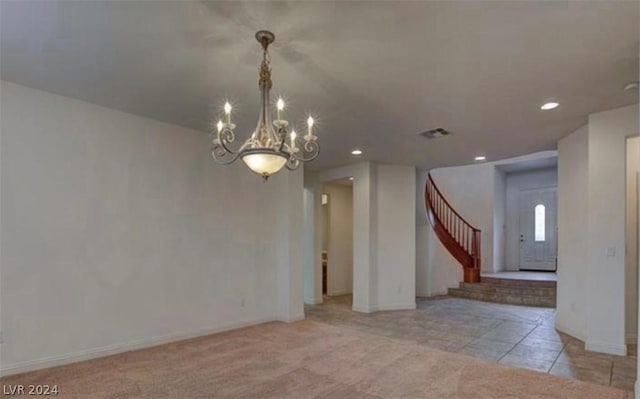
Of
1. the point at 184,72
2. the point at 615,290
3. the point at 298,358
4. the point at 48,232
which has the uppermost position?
the point at 184,72

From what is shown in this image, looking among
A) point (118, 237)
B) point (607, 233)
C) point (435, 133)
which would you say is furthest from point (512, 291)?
point (118, 237)

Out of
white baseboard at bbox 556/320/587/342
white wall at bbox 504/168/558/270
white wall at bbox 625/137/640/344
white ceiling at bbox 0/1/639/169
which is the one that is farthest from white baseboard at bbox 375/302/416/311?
white wall at bbox 504/168/558/270

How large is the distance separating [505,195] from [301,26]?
32.6ft

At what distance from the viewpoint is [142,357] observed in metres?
3.93

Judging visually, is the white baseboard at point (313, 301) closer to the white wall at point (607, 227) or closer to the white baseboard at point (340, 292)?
the white baseboard at point (340, 292)

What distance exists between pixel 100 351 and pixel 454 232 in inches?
305

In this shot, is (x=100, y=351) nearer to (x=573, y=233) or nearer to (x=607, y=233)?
(x=607, y=233)

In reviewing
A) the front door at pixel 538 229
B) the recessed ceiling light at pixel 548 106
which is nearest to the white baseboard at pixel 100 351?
the recessed ceiling light at pixel 548 106

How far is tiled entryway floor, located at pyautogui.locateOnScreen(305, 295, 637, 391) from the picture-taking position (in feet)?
12.2

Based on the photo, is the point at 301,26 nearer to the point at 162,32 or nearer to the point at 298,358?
the point at 162,32

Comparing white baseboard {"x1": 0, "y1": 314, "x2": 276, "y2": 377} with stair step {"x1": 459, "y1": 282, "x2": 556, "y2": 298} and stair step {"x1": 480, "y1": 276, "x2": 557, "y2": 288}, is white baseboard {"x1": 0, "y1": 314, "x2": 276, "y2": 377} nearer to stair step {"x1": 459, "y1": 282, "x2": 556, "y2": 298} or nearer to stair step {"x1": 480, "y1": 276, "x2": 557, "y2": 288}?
stair step {"x1": 459, "y1": 282, "x2": 556, "y2": 298}

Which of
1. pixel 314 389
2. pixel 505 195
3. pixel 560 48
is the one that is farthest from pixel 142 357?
pixel 505 195

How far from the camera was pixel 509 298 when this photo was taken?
291 inches

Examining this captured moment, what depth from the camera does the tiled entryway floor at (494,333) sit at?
371 centimetres
